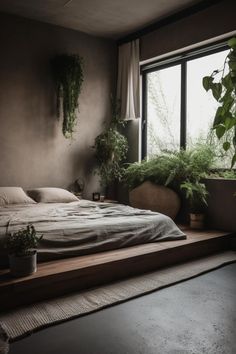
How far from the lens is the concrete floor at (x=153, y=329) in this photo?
187 centimetres

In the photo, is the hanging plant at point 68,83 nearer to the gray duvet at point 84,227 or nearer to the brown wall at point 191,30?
the brown wall at point 191,30

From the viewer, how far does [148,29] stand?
16.5 ft

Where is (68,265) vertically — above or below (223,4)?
below

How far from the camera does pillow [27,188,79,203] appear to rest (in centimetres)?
432

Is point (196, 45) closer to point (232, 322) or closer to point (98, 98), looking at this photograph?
point (98, 98)

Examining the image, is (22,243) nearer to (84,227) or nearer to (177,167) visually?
(84,227)

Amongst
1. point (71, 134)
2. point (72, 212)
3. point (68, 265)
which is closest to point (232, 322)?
point (68, 265)

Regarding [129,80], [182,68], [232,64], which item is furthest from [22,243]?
[129,80]

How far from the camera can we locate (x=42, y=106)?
16.1 ft

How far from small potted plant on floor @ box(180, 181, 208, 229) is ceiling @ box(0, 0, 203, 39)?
238 centimetres

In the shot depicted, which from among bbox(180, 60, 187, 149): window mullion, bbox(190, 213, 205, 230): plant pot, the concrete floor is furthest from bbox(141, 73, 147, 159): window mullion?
the concrete floor

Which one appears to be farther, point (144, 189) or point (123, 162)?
point (123, 162)

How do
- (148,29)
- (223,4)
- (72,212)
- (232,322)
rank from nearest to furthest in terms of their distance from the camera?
(232,322), (72,212), (223,4), (148,29)

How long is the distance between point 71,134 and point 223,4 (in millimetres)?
2720
